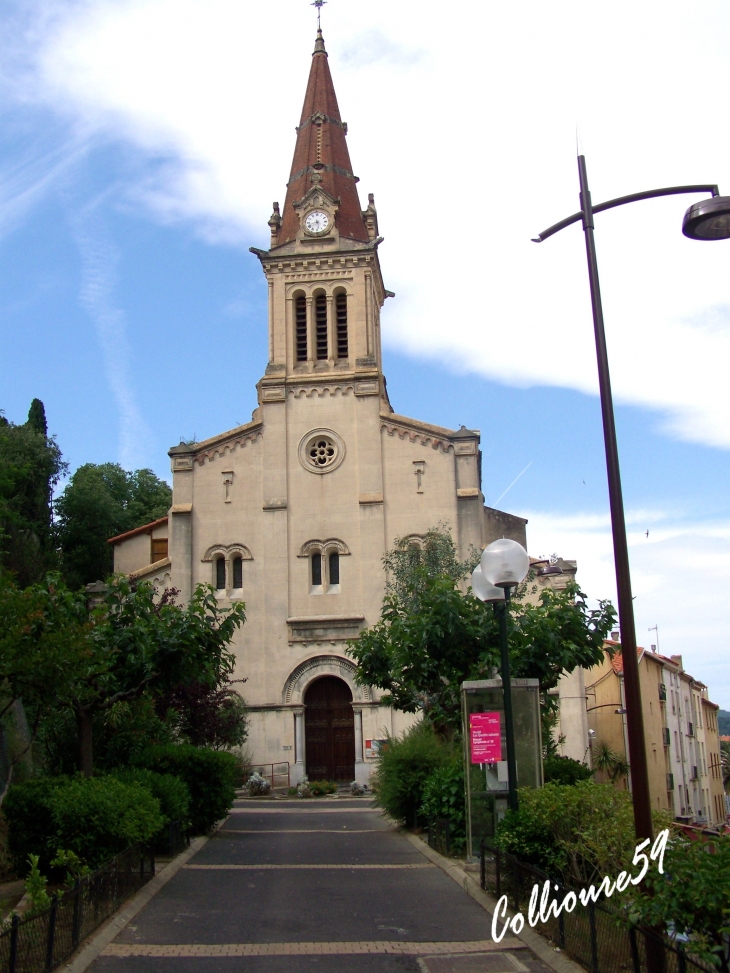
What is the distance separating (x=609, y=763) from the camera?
35.6 meters

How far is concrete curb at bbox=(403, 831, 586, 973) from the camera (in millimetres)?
8562

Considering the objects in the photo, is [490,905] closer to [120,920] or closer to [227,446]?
[120,920]

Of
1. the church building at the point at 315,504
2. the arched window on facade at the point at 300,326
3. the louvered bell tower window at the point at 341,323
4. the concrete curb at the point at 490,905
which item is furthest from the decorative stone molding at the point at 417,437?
the concrete curb at the point at 490,905

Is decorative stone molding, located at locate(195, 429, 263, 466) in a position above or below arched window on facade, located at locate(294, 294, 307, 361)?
below

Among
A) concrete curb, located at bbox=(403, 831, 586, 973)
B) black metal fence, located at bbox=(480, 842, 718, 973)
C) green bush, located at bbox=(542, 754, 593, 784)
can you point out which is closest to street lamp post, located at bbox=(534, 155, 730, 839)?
black metal fence, located at bbox=(480, 842, 718, 973)

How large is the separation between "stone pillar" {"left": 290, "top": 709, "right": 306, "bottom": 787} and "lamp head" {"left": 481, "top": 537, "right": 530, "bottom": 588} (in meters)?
23.2

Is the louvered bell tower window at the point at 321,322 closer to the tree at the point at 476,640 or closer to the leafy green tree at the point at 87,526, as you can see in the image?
the leafy green tree at the point at 87,526

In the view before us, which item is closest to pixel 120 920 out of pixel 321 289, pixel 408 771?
pixel 408 771

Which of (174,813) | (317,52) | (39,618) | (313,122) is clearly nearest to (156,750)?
(174,813)

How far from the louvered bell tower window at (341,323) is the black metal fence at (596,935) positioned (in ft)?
93.9

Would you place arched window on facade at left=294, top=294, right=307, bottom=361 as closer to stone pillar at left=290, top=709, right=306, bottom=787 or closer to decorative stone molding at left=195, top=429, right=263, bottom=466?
decorative stone molding at left=195, top=429, right=263, bottom=466

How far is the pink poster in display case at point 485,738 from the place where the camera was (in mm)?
12422

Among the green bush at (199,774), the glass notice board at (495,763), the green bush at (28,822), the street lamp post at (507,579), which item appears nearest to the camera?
the street lamp post at (507,579)

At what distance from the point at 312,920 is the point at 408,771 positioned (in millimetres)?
8123
